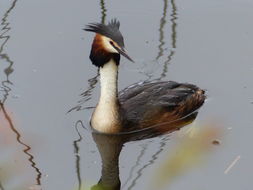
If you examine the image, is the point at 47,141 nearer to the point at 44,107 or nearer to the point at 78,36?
the point at 44,107

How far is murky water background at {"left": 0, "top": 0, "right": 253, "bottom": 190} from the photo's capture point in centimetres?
768

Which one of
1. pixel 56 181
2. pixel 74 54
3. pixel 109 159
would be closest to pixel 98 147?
pixel 109 159

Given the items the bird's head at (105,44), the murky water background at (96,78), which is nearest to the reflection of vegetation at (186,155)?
the murky water background at (96,78)

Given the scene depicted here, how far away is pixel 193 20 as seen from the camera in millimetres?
10508

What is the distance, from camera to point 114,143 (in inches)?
324

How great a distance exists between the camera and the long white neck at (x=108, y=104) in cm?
810

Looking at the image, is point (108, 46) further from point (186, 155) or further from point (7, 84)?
point (7, 84)

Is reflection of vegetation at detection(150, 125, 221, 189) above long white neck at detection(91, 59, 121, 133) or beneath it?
beneath

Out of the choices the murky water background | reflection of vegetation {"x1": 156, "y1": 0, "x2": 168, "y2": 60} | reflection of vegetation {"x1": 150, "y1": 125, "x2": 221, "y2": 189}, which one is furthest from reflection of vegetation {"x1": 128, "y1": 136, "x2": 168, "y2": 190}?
reflection of vegetation {"x1": 156, "y1": 0, "x2": 168, "y2": 60}

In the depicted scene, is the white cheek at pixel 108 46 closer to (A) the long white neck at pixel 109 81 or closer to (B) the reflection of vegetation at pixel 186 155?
(A) the long white neck at pixel 109 81

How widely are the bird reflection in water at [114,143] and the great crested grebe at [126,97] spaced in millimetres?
59

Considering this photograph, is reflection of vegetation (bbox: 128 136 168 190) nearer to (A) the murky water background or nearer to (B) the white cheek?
(A) the murky water background

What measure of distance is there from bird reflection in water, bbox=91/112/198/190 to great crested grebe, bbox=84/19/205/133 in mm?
59

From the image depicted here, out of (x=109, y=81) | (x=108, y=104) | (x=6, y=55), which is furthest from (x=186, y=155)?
(x=6, y=55)
